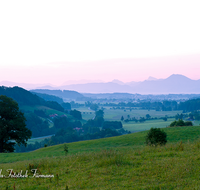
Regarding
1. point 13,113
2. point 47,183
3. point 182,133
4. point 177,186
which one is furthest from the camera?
point 13,113

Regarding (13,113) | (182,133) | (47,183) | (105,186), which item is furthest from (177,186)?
(13,113)

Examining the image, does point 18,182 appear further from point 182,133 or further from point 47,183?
point 182,133

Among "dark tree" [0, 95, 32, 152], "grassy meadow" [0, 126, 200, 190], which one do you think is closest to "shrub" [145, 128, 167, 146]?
"grassy meadow" [0, 126, 200, 190]

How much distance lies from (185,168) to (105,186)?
12.4 feet

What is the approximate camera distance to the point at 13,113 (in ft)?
121

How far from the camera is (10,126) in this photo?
35375 mm

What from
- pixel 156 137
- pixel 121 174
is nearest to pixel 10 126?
pixel 156 137

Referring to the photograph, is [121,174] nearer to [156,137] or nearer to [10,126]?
[156,137]

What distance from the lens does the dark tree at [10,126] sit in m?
35.1

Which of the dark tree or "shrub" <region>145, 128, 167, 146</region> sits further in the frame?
the dark tree

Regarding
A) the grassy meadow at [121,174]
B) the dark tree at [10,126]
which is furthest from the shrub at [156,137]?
the dark tree at [10,126]

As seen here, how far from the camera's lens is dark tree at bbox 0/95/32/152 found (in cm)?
3509

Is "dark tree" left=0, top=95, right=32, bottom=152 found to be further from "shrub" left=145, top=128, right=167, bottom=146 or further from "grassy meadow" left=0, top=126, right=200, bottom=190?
"grassy meadow" left=0, top=126, right=200, bottom=190

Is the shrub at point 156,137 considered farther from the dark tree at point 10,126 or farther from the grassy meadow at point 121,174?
the dark tree at point 10,126
